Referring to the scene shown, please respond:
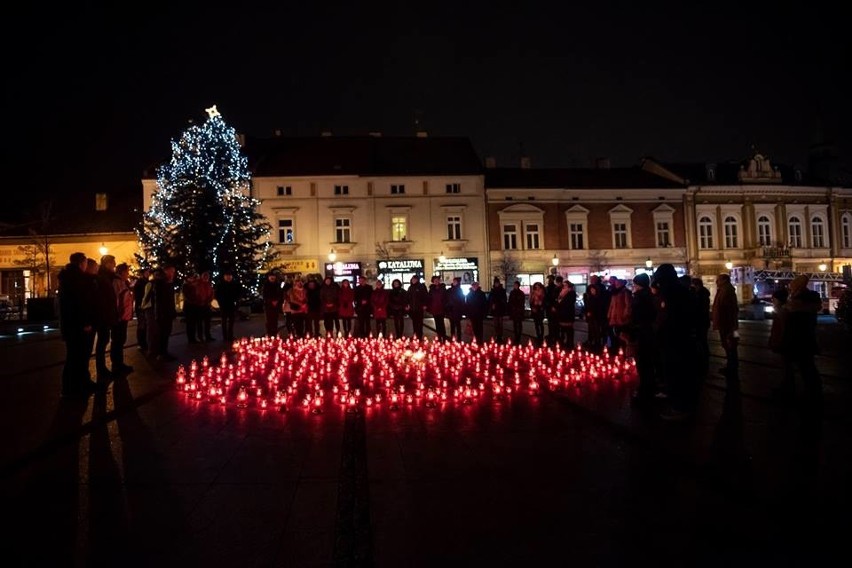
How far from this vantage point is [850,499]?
16.8 feet

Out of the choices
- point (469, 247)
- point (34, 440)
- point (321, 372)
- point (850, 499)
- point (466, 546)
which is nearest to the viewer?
point (466, 546)

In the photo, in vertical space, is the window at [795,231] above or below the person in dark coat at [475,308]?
above

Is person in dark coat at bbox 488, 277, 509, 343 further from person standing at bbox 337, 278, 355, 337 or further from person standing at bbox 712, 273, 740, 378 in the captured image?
person standing at bbox 712, 273, 740, 378

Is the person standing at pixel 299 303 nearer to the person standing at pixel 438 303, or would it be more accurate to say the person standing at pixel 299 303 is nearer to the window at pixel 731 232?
the person standing at pixel 438 303

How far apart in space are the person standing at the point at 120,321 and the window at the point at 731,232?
50.4m

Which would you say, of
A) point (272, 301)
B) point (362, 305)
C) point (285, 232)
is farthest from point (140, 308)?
point (285, 232)

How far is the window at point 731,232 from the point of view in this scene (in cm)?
5300

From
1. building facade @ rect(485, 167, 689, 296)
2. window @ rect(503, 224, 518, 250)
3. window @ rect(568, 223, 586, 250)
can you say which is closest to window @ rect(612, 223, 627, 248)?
building facade @ rect(485, 167, 689, 296)

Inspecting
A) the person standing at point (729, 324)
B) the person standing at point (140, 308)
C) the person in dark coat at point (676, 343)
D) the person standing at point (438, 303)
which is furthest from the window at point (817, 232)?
the person standing at point (140, 308)

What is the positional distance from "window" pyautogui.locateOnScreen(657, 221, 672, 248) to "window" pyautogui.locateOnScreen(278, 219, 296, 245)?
28.4 m

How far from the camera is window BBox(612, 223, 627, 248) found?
5119 centimetres

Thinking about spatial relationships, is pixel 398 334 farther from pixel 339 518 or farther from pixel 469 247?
pixel 469 247

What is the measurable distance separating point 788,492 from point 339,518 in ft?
11.8

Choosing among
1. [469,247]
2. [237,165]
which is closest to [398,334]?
[237,165]
